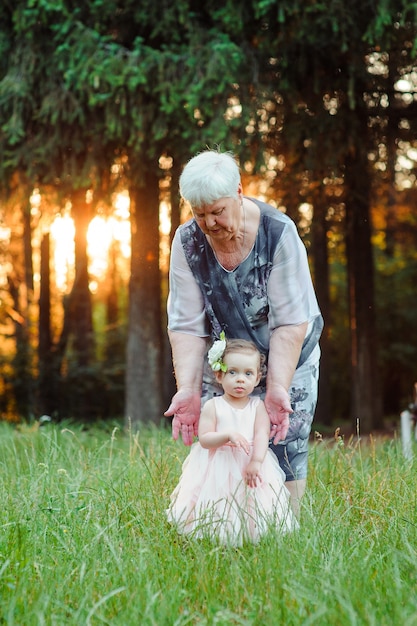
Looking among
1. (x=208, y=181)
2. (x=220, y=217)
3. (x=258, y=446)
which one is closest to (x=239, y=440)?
(x=258, y=446)

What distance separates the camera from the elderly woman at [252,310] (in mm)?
3740

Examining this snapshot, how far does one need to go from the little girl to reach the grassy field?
0.10m

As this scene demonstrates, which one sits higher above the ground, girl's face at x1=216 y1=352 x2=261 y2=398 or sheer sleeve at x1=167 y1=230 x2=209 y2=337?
sheer sleeve at x1=167 y1=230 x2=209 y2=337

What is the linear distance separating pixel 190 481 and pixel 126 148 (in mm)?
5840

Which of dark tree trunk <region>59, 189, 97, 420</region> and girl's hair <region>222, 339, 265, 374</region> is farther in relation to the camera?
dark tree trunk <region>59, 189, 97, 420</region>

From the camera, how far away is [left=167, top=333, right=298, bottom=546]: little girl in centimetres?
A: 357

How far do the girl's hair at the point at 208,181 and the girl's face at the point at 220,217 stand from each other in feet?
→ 0.10

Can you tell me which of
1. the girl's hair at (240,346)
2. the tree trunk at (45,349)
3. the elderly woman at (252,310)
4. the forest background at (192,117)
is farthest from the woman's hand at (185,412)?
the tree trunk at (45,349)

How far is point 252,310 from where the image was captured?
3.85 m

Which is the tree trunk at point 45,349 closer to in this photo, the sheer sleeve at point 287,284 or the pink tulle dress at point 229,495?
the pink tulle dress at point 229,495

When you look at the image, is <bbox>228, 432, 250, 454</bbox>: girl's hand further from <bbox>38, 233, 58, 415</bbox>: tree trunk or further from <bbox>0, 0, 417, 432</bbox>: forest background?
<bbox>38, 233, 58, 415</bbox>: tree trunk

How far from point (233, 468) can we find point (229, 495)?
Answer: 118 millimetres

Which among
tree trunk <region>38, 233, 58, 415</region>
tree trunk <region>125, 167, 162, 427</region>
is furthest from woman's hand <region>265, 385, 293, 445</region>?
tree trunk <region>38, 233, 58, 415</region>

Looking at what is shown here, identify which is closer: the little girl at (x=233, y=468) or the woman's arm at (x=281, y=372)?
the little girl at (x=233, y=468)
